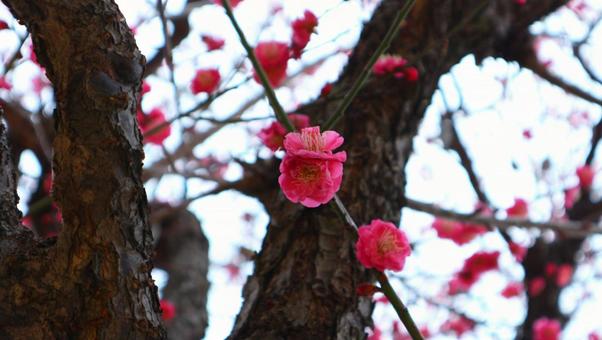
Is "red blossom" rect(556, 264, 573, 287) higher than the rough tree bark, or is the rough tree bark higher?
"red blossom" rect(556, 264, 573, 287)

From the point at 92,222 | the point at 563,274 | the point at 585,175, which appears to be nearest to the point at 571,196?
the point at 585,175

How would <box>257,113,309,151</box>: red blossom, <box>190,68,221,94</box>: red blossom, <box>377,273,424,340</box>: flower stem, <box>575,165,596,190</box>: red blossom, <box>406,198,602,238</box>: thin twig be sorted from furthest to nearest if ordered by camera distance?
<box>575,165,596,190</box>: red blossom → <box>190,68,221,94</box>: red blossom → <box>406,198,602,238</box>: thin twig → <box>257,113,309,151</box>: red blossom → <box>377,273,424,340</box>: flower stem

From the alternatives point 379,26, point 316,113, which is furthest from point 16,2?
point 379,26

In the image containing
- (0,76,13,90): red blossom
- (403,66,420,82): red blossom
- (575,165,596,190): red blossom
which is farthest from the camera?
(575,165,596,190): red blossom

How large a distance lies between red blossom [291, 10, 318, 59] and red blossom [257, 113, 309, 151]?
0.25 meters

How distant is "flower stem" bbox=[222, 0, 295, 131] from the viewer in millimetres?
1571

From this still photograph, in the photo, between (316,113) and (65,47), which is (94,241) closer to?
(65,47)

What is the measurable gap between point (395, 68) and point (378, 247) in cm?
94

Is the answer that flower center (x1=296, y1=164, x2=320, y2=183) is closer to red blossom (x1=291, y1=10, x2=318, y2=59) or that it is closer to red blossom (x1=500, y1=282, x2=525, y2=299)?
red blossom (x1=291, y1=10, x2=318, y2=59)

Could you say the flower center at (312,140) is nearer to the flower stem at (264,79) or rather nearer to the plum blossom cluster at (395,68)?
the flower stem at (264,79)

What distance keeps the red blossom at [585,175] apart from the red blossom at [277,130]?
304cm

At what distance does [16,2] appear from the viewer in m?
1.48

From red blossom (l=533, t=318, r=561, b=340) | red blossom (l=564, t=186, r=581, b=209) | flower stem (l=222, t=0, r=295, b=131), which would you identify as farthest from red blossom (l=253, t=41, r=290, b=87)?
red blossom (l=564, t=186, r=581, b=209)

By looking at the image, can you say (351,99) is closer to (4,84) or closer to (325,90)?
(325,90)
